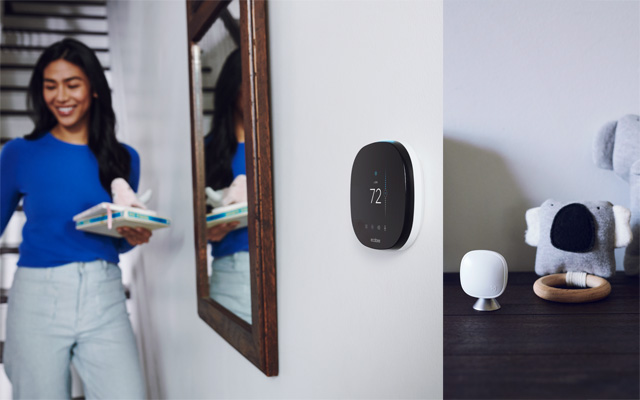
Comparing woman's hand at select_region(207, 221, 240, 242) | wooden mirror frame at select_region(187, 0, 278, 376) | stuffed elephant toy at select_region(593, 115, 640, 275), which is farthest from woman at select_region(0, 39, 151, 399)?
stuffed elephant toy at select_region(593, 115, 640, 275)

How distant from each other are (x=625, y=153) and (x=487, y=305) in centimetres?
16

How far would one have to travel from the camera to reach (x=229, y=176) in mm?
1136

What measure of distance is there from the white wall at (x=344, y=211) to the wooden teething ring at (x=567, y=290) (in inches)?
4.6

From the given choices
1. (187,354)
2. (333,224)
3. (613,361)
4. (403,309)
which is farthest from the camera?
(187,354)

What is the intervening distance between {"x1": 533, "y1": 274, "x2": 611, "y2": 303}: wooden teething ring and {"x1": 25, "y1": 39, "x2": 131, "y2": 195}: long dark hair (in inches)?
70.6

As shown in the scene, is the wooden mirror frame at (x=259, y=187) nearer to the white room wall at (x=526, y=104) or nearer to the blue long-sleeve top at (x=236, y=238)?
the blue long-sleeve top at (x=236, y=238)

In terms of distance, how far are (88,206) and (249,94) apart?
3.81 ft

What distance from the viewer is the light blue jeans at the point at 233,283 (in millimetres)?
1026

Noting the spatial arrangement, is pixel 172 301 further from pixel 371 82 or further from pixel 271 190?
pixel 371 82

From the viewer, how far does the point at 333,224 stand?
2.33 ft

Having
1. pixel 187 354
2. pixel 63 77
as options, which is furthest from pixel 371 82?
pixel 63 77

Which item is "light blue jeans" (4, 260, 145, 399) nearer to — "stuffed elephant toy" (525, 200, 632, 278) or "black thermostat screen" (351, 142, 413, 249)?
"black thermostat screen" (351, 142, 413, 249)

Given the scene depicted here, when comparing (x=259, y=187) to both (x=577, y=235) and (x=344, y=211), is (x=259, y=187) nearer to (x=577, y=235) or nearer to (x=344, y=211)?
(x=344, y=211)

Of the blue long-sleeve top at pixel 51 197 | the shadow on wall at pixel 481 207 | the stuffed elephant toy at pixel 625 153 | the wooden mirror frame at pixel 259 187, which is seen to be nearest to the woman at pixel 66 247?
the blue long-sleeve top at pixel 51 197
